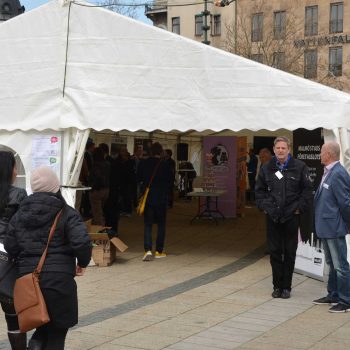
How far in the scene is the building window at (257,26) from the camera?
1532 inches

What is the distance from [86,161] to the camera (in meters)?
12.3

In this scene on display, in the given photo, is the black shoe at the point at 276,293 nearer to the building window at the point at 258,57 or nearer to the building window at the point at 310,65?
the building window at the point at 258,57

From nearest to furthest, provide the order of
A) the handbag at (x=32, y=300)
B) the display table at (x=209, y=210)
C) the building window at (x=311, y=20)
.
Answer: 1. the handbag at (x=32, y=300)
2. the display table at (x=209, y=210)
3. the building window at (x=311, y=20)

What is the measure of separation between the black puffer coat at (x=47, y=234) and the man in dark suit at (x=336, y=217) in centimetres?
339

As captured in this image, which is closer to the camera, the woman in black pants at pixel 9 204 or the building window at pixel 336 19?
the woman in black pants at pixel 9 204

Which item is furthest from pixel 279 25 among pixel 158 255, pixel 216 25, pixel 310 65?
pixel 158 255

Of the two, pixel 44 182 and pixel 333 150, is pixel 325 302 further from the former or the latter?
pixel 44 182

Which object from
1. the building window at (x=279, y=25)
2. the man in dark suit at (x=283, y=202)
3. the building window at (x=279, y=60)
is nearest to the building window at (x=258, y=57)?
the building window at (x=279, y=60)

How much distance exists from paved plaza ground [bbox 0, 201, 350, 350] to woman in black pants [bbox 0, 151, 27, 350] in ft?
2.78

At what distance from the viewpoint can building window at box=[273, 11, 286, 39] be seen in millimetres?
38200

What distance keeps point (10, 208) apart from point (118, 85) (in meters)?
4.98

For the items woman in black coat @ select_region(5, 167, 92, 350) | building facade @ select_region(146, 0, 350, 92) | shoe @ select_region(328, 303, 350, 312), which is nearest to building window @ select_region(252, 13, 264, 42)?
building facade @ select_region(146, 0, 350, 92)

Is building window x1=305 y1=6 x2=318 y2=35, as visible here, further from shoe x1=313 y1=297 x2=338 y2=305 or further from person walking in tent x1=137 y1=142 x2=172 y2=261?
shoe x1=313 y1=297 x2=338 y2=305

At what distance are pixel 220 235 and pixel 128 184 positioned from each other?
340cm
